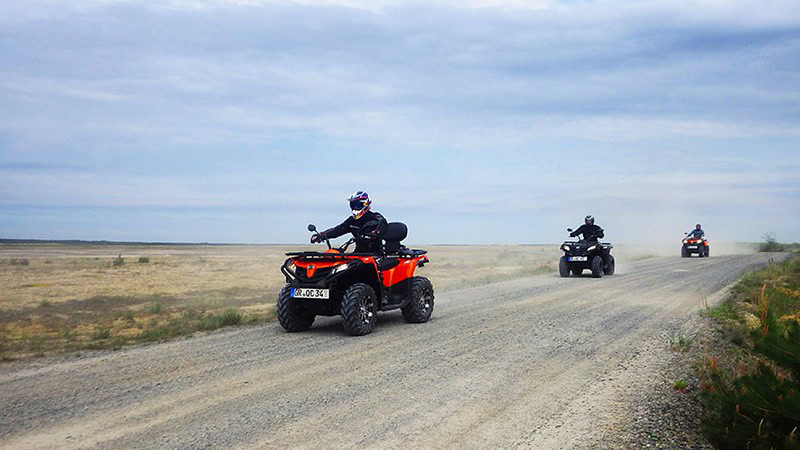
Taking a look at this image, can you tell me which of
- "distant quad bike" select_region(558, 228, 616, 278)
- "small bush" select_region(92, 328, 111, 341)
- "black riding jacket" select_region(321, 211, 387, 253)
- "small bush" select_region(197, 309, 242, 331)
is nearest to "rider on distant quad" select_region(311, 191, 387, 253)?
"black riding jacket" select_region(321, 211, 387, 253)

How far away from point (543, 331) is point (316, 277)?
416 cm

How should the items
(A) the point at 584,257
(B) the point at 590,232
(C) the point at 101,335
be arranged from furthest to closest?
(B) the point at 590,232
(A) the point at 584,257
(C) the point at 101,335

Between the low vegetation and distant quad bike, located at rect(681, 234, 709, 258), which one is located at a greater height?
distant quad bike, located at rect(681, 234, 709, 258)

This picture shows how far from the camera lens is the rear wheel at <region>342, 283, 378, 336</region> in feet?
35.0

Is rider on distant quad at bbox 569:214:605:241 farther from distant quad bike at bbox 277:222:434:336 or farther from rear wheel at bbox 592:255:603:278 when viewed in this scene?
distant quad bike at bbox 277:222:434:336

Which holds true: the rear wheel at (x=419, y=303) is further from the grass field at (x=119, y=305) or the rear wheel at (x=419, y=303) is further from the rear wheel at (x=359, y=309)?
the grass field at (x=119, y=305)

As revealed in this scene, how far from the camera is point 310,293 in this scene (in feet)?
35.4

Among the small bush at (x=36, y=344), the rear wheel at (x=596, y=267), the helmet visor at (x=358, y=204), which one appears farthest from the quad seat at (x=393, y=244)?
the rear wheel at (x=596, y=267)

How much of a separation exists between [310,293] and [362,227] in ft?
5.95

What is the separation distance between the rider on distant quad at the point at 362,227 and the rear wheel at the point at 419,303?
3.68 feet

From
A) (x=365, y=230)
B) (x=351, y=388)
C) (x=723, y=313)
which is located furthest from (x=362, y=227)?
(x=723, y=313)

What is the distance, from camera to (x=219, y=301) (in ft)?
61.6

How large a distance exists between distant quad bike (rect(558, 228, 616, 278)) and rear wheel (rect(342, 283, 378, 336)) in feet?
49.1

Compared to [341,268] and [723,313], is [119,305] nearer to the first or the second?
[341,268]
